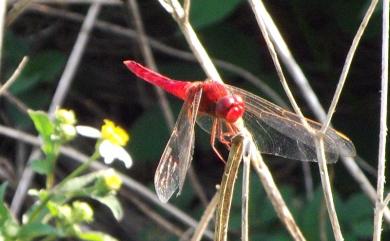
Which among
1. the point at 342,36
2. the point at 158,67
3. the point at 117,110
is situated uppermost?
the point at 342,36

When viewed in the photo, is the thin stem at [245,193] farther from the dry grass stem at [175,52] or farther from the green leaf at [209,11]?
the dry grass stem at [175,52]

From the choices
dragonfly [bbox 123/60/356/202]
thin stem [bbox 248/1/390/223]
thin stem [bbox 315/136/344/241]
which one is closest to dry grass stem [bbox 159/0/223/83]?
dragonfly [bbox 123/60/356/202]

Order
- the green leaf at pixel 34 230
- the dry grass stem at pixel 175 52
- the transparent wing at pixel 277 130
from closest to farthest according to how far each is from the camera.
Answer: the green leaf at pixel 34 230, the transparent wing at pixel 277 130, the dry grass stem at pixel 175 52

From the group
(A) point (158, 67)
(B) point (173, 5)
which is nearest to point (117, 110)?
(A) point (158, 67)

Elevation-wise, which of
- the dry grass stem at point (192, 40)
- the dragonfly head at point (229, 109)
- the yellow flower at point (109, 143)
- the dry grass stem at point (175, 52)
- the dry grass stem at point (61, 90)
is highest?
the dry grass stem at point (192, 40)

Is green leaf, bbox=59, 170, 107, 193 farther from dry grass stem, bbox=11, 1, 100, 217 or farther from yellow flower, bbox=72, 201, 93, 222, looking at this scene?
dry grass stem, bbox=11, 1, 100, 217

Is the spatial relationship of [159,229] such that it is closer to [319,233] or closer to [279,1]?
[319,233]

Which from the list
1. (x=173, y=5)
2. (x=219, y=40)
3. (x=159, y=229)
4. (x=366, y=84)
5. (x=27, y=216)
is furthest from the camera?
(x=366, y=84)

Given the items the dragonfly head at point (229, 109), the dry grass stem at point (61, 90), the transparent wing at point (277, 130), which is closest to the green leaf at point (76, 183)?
the dragonfly head at point (229, 109)
